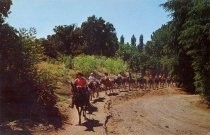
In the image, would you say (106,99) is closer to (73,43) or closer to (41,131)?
(41,131)

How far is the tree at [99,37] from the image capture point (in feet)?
325

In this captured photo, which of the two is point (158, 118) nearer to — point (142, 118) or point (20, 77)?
point (142, 118)

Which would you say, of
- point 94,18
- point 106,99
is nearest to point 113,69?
point 106,99

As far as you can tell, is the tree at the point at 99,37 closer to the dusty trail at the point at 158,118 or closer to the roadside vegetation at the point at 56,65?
the roadside vegetation at the point at 56,65

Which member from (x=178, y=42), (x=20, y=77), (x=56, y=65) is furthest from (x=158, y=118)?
(x=178, y=42)

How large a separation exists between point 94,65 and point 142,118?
79.6 ft

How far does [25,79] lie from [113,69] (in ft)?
106

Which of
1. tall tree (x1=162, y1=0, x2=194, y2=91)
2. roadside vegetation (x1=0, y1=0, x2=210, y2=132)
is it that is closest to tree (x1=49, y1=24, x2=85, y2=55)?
roadside vegetation (x1=0, y1=0, x2=210, y2=132)

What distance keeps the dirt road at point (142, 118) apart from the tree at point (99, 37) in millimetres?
62518

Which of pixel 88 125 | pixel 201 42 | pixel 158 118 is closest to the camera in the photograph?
pixel 88 125

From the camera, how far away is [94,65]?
4962cm

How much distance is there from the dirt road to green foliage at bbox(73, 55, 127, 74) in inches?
423

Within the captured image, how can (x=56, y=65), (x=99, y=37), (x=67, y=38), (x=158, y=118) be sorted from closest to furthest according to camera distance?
(x=158, y=118), (x=56, y=65), (x=67, y=38), (x=99, y=37)

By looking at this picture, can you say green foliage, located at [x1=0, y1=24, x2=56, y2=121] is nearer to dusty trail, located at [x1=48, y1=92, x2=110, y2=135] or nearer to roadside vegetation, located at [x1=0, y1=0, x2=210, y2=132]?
roadside vegetation, located at [x1=0, y1=0, x2=210, y2=132]
